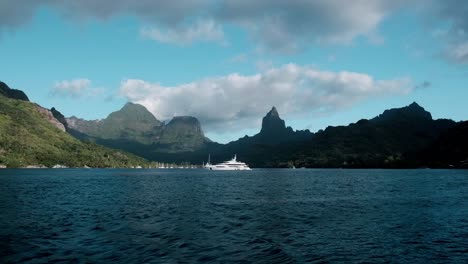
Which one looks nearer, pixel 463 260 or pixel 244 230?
pixel 463 260

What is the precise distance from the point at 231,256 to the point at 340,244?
1364 centimetres

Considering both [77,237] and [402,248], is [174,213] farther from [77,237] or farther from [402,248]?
[402,248]

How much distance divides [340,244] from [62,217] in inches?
1744

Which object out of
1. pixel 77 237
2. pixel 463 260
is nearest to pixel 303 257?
pixel 463 260

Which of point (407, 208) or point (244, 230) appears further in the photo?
point (407, 208)

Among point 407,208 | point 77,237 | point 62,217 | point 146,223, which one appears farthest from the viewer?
point 407,208

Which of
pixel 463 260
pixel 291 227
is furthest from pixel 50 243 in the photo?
pixel 463 260

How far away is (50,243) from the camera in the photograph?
44281mm

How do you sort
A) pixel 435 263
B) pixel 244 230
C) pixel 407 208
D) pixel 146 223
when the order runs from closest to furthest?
pixel 435 263 → pixel 244 230 → pixel 146 223 → pixel 407 208

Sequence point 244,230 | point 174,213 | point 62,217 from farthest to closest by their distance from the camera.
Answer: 1. point 174,213
2. point 62,217
3. point 244,230

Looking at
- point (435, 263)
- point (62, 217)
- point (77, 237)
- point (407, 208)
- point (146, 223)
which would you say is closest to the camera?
point (435, 263)

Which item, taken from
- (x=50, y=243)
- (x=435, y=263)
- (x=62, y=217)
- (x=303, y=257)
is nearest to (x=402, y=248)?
(x=435, y=263)

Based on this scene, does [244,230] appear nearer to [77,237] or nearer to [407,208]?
[77,237]

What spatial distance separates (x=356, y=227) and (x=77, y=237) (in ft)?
121
